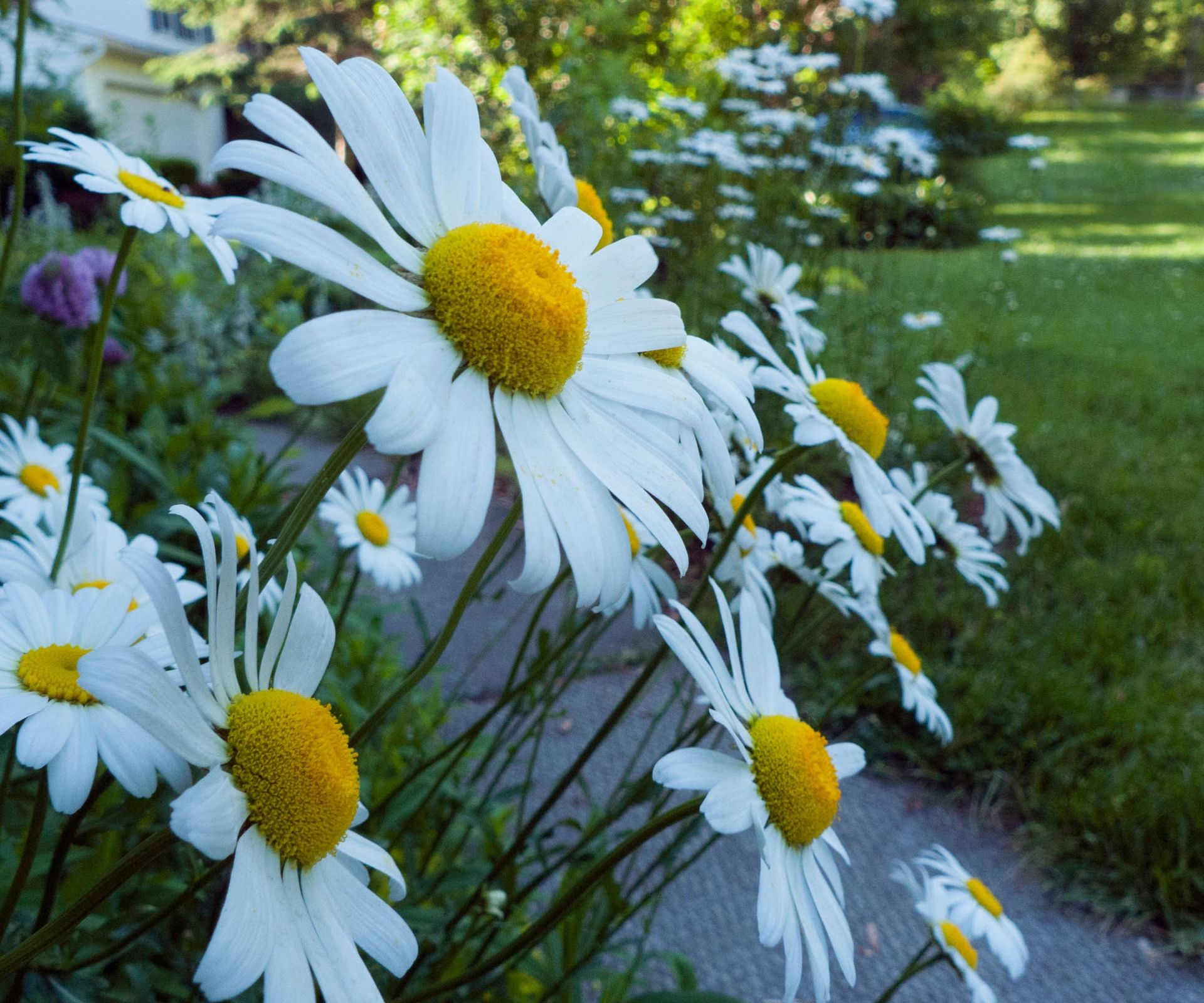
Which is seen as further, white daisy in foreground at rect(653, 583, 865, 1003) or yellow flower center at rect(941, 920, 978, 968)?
yellow flower center at rect(941, 920, 978, 968)

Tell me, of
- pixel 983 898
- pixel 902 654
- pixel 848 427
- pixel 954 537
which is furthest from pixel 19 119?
pixel 983 898

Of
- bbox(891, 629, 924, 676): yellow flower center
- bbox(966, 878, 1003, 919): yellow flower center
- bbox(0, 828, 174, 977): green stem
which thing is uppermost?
bbox(0, 828, 174, 977): green stem

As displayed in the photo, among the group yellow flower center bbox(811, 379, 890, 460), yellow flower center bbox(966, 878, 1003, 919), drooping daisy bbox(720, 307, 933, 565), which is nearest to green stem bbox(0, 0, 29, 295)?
drooping daisy bbox(720, 307, 933, 565)

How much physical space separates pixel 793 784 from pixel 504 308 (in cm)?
50

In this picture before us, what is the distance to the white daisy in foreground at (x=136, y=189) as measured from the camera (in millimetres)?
1089

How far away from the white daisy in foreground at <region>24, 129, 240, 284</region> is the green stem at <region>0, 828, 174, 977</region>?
1.83ft

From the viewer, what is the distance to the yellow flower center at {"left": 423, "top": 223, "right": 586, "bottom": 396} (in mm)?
720

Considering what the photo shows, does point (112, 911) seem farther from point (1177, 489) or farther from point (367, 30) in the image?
point (367, 30)

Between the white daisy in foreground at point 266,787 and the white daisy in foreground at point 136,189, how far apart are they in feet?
1.47

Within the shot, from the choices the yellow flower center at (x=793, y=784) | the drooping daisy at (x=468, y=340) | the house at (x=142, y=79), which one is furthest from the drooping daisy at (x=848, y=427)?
the house at (x=142, y=79)

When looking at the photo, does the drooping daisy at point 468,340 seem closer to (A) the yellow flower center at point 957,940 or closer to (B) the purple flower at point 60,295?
(A) the yellow flower center at point 957,940

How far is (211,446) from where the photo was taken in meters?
3.24

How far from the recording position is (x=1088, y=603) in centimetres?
360

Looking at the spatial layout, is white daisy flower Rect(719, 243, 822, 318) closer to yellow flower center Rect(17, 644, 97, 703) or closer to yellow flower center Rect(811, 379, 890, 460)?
yellow flower center Rect(811, 379, 890, 460)
